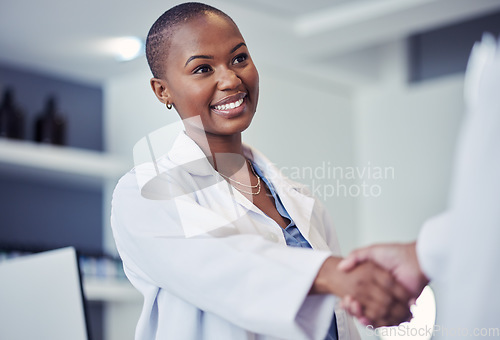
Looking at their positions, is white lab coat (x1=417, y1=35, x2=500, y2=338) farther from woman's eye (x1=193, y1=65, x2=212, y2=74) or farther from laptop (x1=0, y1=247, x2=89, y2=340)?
laptop (x1=0, y1=247, x2=89, y2=340)

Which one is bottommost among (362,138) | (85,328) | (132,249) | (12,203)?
→ (85,328)

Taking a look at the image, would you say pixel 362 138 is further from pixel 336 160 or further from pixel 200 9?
pixel 200 9

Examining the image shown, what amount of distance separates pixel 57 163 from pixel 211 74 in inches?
77.8

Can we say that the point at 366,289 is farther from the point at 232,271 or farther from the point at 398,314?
the point at 232,271

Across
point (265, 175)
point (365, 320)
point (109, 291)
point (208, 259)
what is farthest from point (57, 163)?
point (365, 320)

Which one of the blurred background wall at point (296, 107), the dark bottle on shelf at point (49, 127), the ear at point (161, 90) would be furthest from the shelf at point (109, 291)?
the ear at point (161, 90)

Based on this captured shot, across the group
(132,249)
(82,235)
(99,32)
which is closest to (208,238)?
(132,249)

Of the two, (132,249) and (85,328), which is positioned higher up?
(132,249)

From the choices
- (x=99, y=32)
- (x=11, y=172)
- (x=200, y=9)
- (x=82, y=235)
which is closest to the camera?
(x=200, y=9)

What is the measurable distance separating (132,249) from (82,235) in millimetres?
2348

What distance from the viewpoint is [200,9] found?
1130mm

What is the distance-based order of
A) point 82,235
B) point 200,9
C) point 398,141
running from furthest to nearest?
point 398,141 → point 82,235 → point 200,9

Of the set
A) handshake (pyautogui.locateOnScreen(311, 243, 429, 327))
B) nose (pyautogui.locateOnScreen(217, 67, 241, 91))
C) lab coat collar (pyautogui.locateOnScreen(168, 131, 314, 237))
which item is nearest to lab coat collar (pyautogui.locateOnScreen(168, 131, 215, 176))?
lab coat collar (pyautogui.locateOnScreen(168, 131, 314, 237))

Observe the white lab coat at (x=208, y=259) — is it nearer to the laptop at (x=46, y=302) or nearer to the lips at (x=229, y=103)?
the lips at (x=229, y=103)
